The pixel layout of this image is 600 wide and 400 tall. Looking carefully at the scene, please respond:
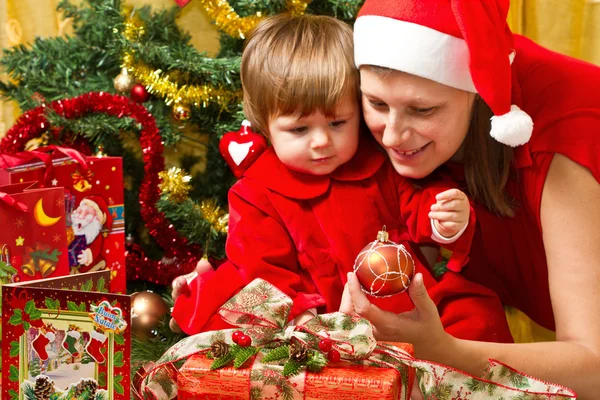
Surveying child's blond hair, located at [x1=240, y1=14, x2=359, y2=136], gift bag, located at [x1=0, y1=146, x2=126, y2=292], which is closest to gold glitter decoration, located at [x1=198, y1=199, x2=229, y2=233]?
gift bag, located at [x1=0, y1=146, x2=126, y2=292]

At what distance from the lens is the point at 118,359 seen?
126 cm

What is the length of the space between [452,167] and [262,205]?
1.35ft

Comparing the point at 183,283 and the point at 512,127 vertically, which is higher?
the point at 512,127

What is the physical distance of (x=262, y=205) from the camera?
153cm

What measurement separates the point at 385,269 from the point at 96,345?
0.51 meters

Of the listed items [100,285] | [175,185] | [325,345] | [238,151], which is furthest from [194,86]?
[325,345]

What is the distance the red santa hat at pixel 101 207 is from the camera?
1.75 meters

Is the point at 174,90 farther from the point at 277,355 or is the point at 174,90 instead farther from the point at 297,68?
the point at 277,355

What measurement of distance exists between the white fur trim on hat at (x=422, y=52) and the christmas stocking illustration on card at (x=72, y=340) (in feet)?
2.34

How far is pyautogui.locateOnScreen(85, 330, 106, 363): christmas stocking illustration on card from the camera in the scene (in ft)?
4.11

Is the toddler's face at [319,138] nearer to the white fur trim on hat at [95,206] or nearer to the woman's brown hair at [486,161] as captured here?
the woman's brown hair at [486,161]

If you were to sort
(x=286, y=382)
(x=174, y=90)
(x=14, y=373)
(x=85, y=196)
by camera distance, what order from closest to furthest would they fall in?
1. (x=286, y=382)
2. (x=14, y=373)
3. (x=85, y=196)
4. (x=174, y=90)

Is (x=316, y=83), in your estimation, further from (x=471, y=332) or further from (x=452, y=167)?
(x=471, y=332)

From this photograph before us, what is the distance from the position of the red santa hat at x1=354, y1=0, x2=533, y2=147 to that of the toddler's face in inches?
5.9
